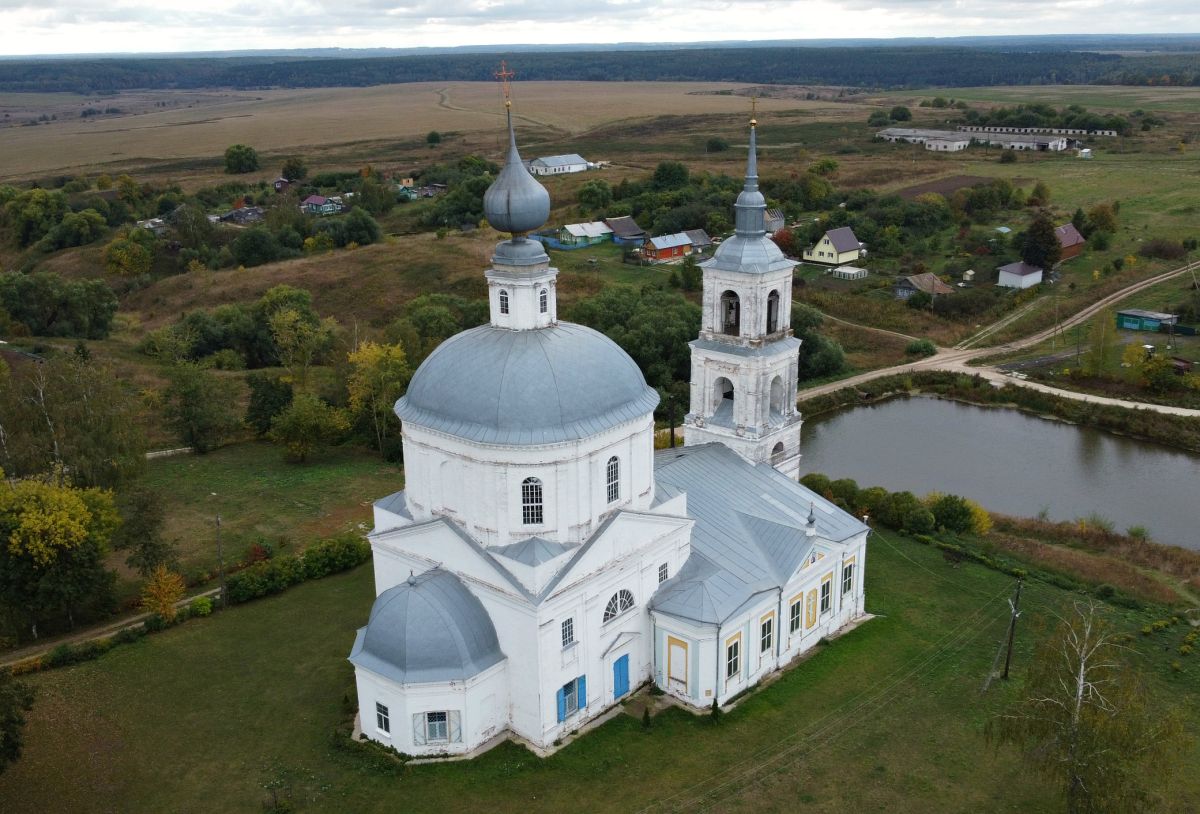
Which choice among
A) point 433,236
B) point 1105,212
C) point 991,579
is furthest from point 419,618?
point 1105,212

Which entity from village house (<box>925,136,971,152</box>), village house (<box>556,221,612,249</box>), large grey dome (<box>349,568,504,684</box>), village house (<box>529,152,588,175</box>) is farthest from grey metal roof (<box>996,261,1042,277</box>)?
large grey dome (<box>349,568,504,684</box>)

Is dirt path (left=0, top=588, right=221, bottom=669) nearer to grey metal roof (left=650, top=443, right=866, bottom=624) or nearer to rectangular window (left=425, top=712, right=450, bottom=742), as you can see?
rectangular window (left=425, top=712, right=450, bottom=742)

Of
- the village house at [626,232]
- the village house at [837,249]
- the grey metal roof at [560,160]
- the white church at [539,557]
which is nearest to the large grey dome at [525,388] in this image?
the white church at [539,557]

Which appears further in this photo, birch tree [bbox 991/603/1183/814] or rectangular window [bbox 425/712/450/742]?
rectangular window [bbox 425/712/450/742]

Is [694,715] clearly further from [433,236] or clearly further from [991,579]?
[433,236]

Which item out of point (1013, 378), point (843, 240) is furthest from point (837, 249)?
point (1013, 378)

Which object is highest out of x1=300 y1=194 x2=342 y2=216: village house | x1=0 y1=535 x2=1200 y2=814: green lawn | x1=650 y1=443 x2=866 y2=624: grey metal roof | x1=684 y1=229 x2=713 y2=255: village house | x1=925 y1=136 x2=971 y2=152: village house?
x1=925 y1=136 x2=971 y2=152: village house

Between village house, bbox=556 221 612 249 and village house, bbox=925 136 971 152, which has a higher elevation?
village house, bbox=925 136 971 152
